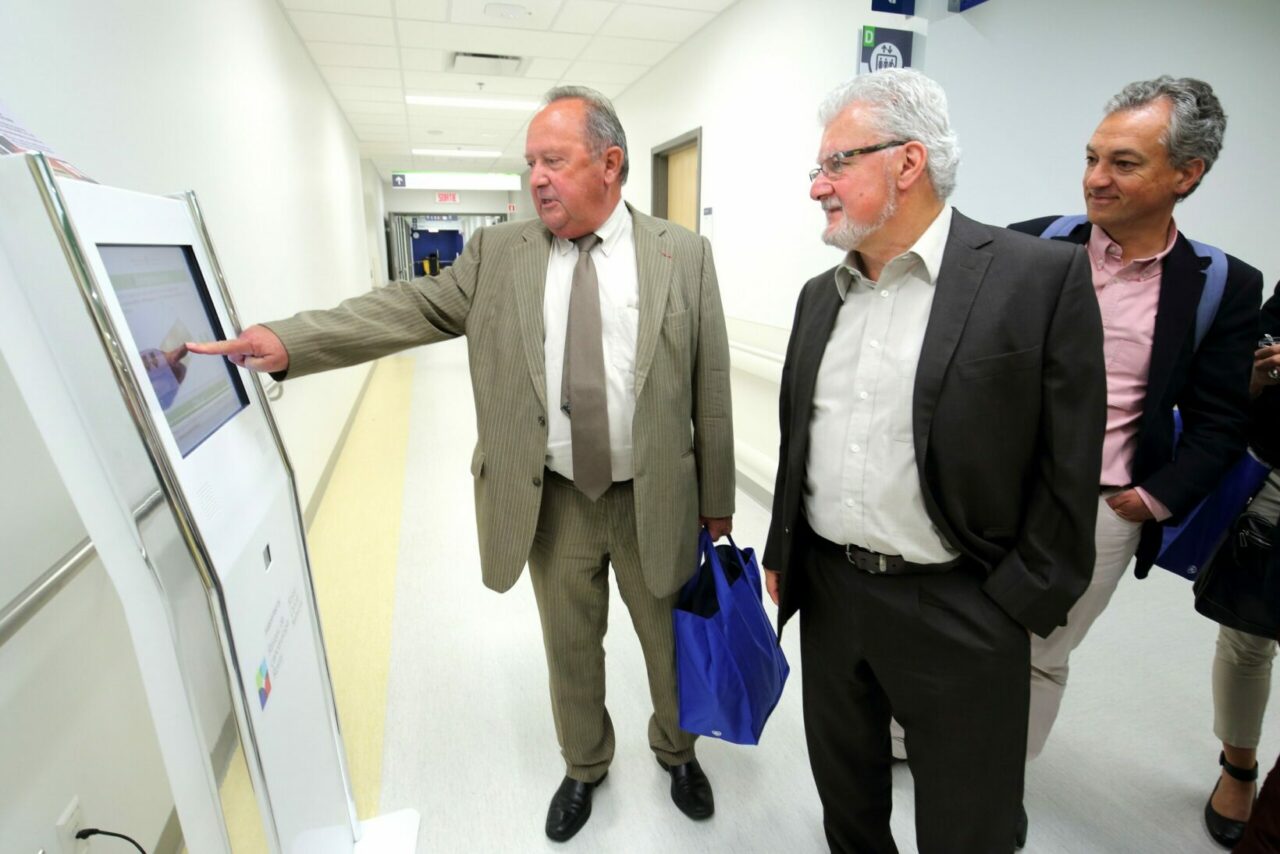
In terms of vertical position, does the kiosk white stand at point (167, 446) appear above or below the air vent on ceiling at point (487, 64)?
below

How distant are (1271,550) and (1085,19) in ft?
7.52

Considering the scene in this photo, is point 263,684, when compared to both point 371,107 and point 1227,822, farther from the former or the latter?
point 371,107

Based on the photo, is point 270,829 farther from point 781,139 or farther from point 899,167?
point 781,139

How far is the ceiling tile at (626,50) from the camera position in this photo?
5539mm

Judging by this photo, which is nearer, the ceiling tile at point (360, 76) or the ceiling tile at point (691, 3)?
the ceiling tile at point (691, 3)

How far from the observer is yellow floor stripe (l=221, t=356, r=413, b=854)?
1.92m

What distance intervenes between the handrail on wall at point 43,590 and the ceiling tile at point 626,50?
5.35 m

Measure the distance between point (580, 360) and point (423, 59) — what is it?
5.73m

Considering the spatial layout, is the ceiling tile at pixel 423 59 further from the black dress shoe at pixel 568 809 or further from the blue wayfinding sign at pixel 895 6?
the black dress shoe at pixel 568 809

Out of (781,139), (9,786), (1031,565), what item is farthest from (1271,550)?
(781,139)

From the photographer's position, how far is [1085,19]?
270 centimetres

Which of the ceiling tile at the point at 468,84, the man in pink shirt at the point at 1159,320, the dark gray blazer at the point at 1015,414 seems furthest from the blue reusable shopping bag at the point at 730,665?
the ceiling tile at the point at 468,84

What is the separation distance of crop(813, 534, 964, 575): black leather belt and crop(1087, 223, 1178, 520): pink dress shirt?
663mm

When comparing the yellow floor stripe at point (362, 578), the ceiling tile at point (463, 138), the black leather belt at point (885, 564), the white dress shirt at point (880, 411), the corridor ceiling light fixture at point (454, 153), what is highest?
the ceiling tile at point (463, 138)
